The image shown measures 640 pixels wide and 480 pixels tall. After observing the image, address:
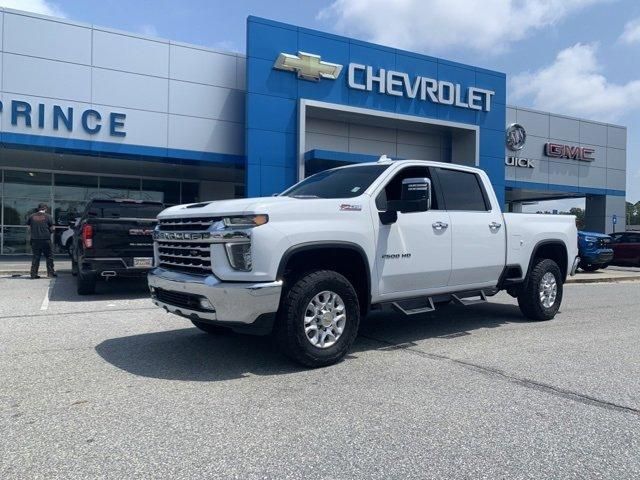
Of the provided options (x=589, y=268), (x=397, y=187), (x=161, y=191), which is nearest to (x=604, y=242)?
(x=589, y=268)

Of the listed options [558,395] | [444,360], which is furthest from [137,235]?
[558,395]

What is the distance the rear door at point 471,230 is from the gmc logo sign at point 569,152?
2264cm

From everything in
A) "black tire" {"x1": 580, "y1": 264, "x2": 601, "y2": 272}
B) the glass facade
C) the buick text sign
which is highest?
the buick text sign

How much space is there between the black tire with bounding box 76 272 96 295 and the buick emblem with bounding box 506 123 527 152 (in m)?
21.5

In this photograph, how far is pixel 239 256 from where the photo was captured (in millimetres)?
4809

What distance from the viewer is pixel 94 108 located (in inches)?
658

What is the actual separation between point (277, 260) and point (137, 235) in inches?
231

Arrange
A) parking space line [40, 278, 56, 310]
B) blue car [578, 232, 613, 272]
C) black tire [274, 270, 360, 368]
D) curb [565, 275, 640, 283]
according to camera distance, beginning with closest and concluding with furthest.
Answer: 1. black tire [274, 270, 360, 368]
2. parking space line [40, 278, 56, 310]
3. curb [565, 275, 640, 283]
4. blue car [578, 232, 613, 272]

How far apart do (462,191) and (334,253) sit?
7.62 ft

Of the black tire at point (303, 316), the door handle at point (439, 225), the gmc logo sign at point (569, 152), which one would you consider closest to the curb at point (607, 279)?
the door handle at point (439, 225)

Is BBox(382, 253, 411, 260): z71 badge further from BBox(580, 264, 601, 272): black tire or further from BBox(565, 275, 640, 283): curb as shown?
BBox(580, 264, 601, 272): black tire

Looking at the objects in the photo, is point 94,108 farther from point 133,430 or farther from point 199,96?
point 133,430

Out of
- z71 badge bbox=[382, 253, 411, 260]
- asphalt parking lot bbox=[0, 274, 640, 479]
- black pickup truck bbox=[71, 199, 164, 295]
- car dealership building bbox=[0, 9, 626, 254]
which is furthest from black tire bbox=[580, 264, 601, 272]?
black pickup truck bbox=[71, 199, 164, 295]

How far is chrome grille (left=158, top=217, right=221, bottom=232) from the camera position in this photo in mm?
5074
